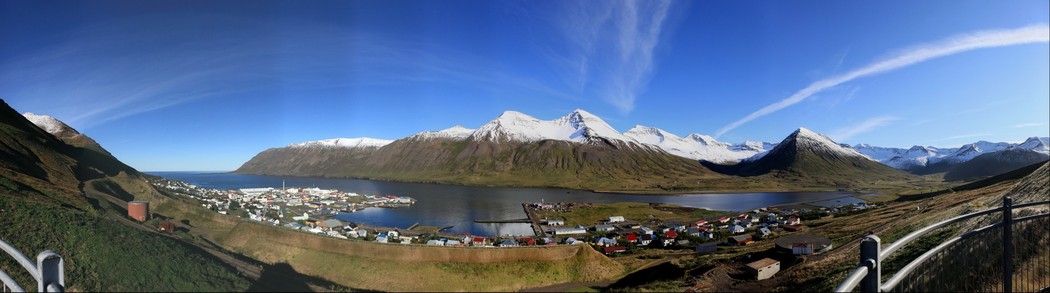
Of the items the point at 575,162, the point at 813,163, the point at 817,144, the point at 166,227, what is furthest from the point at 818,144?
the point at 166,227

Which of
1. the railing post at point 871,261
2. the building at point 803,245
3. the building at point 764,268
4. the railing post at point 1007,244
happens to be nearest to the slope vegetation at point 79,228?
the railing post at point 871,261

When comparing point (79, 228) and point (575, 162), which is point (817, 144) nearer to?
point (575, 162)

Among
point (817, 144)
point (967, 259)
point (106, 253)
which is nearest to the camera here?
point (967, 259)

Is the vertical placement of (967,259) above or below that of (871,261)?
below

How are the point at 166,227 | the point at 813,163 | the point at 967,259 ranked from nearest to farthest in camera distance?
the point at 967,259, the point at 166,227, the point at 813,163

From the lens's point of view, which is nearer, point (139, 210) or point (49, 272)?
point (49, 272)

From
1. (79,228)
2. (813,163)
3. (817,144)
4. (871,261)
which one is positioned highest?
(817,144)

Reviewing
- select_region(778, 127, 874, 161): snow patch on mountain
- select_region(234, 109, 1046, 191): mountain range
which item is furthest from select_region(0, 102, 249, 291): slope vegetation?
select_region(778, 127, 874, 161): snow patch on mountain

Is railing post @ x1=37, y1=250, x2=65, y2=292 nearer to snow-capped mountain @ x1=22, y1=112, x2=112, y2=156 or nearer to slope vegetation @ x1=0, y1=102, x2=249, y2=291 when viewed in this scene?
slope vegetation @ x1=0, y1=102, x2=249, y2=291

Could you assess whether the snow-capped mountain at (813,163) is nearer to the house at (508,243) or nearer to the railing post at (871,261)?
the house at (508,243)
